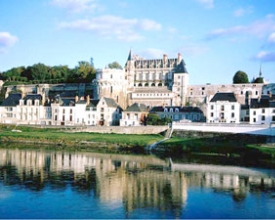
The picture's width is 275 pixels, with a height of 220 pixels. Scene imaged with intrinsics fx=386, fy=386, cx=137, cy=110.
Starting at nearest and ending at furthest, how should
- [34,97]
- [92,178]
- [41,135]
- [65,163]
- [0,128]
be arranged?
[92,178] → [65,163] → [41,135] → [0,128] → [34,97]

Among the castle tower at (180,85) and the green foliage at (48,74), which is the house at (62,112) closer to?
the castle tower at (180,85)

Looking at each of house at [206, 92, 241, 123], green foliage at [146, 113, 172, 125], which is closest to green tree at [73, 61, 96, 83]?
green foliage at [146, 113, 172, 125]

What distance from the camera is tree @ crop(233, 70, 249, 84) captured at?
66850 millimetres

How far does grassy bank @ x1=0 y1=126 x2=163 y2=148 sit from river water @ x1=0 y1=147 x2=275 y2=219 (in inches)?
299

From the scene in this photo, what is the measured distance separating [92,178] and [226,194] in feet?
28.2

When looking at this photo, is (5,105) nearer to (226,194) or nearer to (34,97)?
(34,97)

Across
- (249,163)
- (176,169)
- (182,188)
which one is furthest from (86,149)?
(182,188)

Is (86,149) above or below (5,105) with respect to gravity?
below

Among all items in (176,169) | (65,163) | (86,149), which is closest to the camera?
(176,169)

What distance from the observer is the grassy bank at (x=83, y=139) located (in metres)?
40.3

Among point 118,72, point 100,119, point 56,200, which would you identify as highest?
point 118,72

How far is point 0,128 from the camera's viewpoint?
5266 cm

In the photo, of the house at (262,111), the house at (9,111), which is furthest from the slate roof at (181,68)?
the house at (9,111)

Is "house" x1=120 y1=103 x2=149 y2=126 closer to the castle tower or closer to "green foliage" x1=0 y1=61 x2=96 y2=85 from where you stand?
the castle tower
